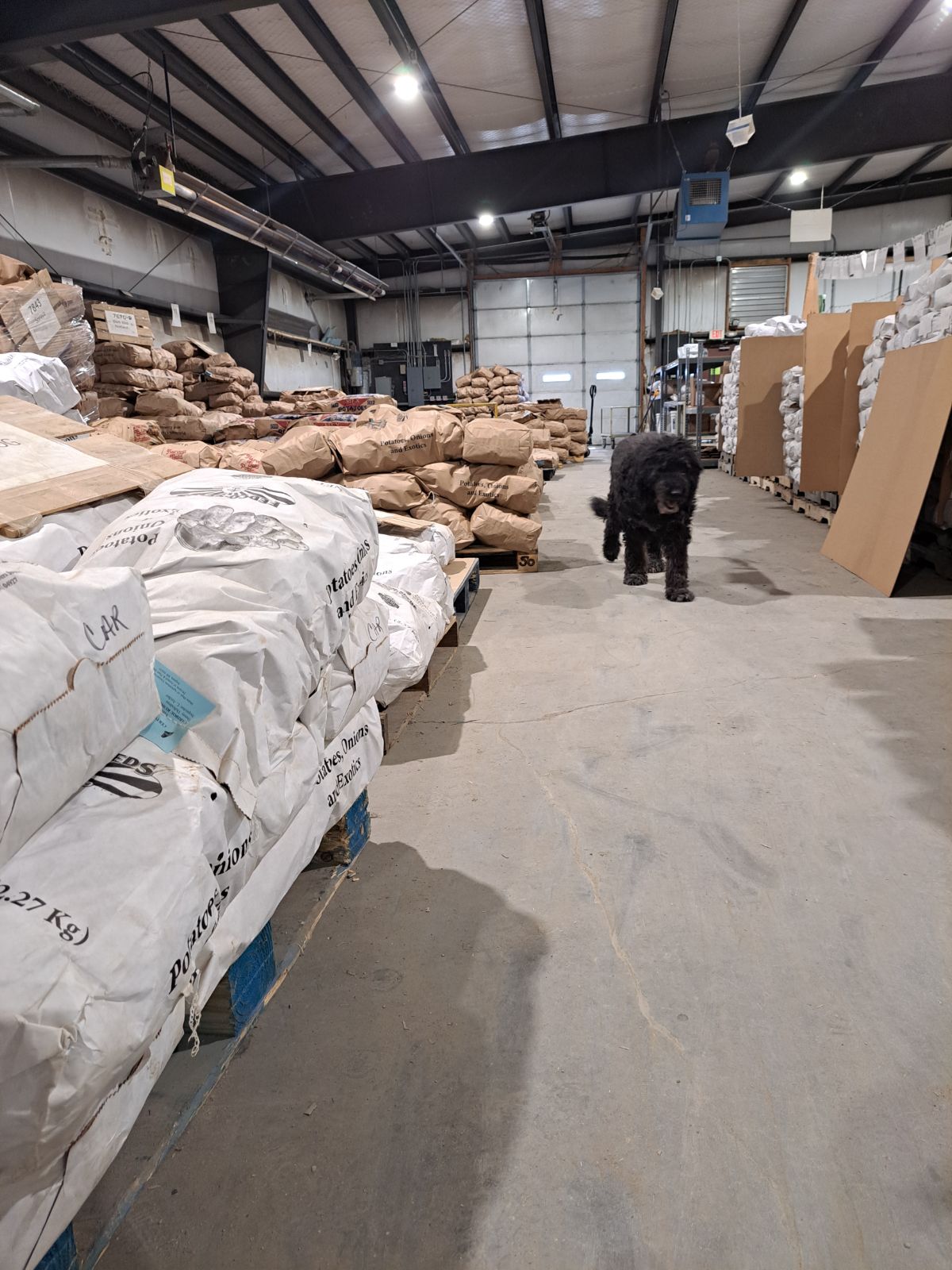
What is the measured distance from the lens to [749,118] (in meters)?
6.42

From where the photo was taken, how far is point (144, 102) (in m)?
7.40

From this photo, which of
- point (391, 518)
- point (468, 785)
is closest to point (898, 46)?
point (391, 518)

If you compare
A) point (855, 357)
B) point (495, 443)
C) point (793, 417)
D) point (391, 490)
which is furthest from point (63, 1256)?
point (793, 417)

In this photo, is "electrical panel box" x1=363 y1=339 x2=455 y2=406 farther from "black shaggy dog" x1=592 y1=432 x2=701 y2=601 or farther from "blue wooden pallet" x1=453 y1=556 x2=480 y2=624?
"blue wooden pallet" x1=453 y1=556 x2=480 y2=624

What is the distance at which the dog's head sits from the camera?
4.18 m

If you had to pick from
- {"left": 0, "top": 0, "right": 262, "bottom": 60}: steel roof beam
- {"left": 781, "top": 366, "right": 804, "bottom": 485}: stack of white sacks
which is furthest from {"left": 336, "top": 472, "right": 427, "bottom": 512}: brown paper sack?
{"left": 781, "top": 366, "right": 804, "bottom": 485}: stack of white sacks

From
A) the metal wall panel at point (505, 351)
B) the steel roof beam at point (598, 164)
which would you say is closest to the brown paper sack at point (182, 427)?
the steel roof beam at point (598, 164)

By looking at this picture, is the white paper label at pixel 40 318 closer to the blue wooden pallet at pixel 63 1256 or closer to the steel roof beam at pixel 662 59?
the blue wooden pallet at pixel 63 1256

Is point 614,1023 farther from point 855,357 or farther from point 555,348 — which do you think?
point 555,348

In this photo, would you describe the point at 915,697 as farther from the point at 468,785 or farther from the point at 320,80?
the point at 320,80

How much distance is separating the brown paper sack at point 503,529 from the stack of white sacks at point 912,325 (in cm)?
271

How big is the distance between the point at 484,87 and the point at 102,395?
221 inches

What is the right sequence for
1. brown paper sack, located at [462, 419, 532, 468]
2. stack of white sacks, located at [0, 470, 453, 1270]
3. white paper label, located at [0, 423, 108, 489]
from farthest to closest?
1. brown paper sack, located at [462, 419, 532, 468]
2. white paper label, located at [0, 423, 108, 489]
3. stack of white sacks, located at [0, 470, 453, 1270]

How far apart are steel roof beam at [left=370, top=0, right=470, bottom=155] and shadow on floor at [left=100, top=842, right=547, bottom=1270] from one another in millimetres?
7233
